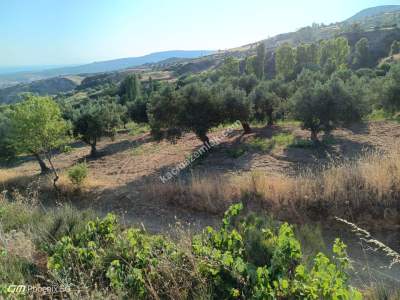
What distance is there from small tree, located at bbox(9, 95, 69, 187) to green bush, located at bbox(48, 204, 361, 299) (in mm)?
11646

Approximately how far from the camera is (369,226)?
294 inches

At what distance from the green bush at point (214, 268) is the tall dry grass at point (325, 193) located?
161 inches

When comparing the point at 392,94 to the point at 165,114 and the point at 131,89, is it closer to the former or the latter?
the point at 165,114

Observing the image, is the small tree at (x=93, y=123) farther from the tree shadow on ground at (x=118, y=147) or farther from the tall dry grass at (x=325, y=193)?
the tall dry grass at (x=325, y=193)

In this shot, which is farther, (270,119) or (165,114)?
(270,119)

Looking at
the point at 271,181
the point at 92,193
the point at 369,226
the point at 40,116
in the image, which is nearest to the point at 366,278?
the point at 369,226

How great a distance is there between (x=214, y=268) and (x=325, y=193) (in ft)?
17.1

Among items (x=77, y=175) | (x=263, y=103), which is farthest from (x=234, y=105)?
(x=77, y=175)

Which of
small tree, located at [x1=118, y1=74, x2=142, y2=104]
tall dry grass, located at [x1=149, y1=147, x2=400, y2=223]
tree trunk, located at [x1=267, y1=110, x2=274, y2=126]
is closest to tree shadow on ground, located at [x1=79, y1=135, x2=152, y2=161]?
tree trunk, located at [x1=267, y1=110, x2=274, y2=126]

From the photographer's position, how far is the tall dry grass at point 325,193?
7.66 m

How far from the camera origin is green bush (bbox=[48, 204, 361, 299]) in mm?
3322

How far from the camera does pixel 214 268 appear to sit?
3869 mm

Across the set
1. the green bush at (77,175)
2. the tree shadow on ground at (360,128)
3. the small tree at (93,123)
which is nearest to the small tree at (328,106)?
the tree shadow on ground at (360,128)

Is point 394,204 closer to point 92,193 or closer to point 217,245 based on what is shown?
point 217,245
